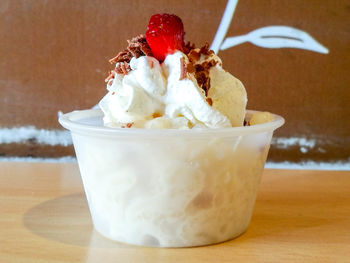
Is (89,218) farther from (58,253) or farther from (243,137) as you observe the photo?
(243,137)

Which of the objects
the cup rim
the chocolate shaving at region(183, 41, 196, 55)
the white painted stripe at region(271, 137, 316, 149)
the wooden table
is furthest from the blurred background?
the cup rim

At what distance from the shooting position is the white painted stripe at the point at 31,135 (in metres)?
1.59

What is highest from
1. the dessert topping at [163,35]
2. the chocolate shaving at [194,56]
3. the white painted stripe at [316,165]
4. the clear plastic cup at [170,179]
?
the dessert topping at [163,35]

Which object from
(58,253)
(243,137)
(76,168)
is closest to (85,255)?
(58,253)

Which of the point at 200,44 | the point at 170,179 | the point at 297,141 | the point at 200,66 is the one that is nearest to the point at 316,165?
the point at 297,141

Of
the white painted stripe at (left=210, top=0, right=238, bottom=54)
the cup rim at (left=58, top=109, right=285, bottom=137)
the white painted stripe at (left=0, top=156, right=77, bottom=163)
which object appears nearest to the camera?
the cup rim at (left=58, top=109, right=285, bottom=137)

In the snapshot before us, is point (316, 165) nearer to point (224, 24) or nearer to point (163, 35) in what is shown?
point (224, 24)

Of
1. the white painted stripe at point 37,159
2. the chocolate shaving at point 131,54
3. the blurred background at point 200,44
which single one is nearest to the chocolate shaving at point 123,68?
the chocolate shaving at point 131,54

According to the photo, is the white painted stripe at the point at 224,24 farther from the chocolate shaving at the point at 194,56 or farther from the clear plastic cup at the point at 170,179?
the clear plastic cup at the point at 170,179

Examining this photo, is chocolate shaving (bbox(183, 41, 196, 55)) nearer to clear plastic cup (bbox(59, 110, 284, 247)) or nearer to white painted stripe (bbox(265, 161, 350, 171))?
clear plastic cup (bbox(59, 110, 284, 247))

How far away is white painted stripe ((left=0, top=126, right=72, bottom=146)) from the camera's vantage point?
1594 mm

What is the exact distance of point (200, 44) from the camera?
151cm

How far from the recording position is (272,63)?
1.52 metres

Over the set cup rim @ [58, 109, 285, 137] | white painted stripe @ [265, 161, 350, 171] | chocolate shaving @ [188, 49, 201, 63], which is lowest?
white painted stripe @ [265, 161, 350, 171]
